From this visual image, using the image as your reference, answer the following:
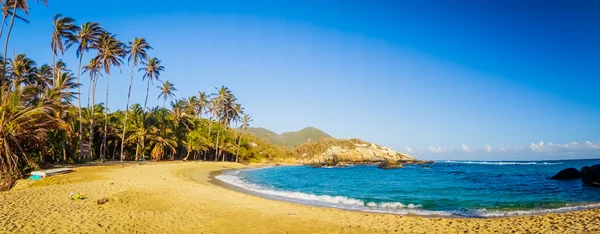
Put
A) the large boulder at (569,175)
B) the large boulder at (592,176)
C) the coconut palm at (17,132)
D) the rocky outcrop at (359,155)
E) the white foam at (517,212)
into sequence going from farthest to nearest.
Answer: the rocky outcrop at (359,155)
the large boulder at (569,175)
the large boulder at (592,176)
the coconut palm at (17,132)
the white foam at (517,212)

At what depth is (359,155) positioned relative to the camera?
11769 centimetres

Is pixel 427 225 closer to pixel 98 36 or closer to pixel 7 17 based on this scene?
pixel 7 17

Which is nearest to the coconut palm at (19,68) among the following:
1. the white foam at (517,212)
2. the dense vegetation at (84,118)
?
the dense vegetation at (84,118)

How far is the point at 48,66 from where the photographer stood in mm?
46344

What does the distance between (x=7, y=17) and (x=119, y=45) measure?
564 inches

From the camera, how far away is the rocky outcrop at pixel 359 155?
372 feet

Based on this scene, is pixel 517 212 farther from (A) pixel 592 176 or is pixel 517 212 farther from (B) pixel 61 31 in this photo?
(B) pixel 61 31

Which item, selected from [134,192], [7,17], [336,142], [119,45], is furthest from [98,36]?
[336,142]

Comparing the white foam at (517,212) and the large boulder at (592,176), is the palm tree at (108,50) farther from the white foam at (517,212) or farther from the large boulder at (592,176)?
the large boulder at (592,176)

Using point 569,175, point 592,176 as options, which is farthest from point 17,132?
point 569,175

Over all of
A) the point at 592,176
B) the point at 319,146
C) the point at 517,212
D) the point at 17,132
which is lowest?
the point at 517,212

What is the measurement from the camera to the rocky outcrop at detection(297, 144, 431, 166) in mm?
113344

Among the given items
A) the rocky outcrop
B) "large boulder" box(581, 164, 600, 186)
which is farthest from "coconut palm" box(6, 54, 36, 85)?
the rocky outcrop

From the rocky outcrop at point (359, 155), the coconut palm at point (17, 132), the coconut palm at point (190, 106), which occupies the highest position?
the coconut palm at point (190, 106)
